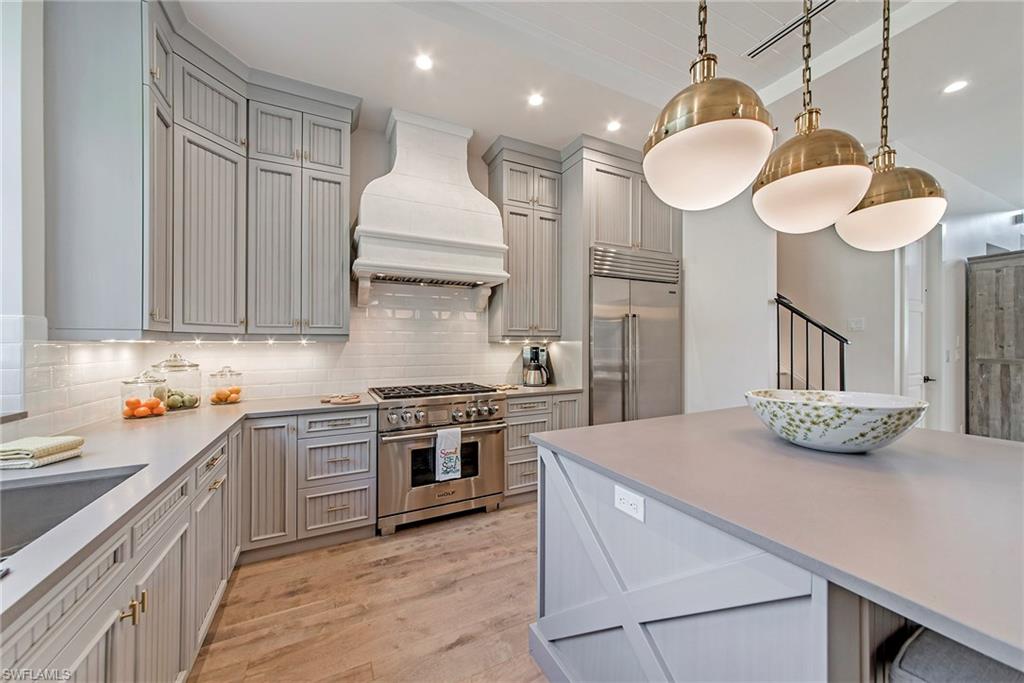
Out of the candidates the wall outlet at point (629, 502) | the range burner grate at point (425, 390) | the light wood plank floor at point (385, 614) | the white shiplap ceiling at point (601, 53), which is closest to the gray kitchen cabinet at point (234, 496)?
the light wood plank floor at point (385, 614)

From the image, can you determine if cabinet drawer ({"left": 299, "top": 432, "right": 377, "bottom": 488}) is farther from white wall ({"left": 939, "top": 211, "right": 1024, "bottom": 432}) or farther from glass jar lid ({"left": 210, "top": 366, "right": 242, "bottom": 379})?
white wall ({"left": 939, "top": 211, "right": 1024, "bottom": 432})

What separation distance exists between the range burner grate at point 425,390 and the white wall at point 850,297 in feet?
10.5

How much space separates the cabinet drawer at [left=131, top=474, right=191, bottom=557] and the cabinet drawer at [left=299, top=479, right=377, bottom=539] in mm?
1039

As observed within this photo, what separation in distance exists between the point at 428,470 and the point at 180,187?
2.20 meters

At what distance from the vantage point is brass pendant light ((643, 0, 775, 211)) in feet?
3.38

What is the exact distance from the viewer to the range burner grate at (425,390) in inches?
110

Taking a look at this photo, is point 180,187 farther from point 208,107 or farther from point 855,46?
point 855,46

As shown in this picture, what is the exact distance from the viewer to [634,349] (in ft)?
11.5

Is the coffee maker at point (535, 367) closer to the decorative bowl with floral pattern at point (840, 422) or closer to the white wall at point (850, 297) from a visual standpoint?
the decorative bowl with floral pattern at point (840, 422)

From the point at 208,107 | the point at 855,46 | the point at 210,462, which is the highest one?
the point at 855,46

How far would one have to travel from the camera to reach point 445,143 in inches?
122

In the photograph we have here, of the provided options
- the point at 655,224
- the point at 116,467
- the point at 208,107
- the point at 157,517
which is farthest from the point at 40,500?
the point at 655,224

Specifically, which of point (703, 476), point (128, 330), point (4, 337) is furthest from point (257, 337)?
point (703, 476)

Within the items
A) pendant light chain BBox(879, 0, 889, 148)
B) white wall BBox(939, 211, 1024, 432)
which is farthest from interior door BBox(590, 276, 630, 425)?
white wall BBox(939, 211, 1024, 432)
